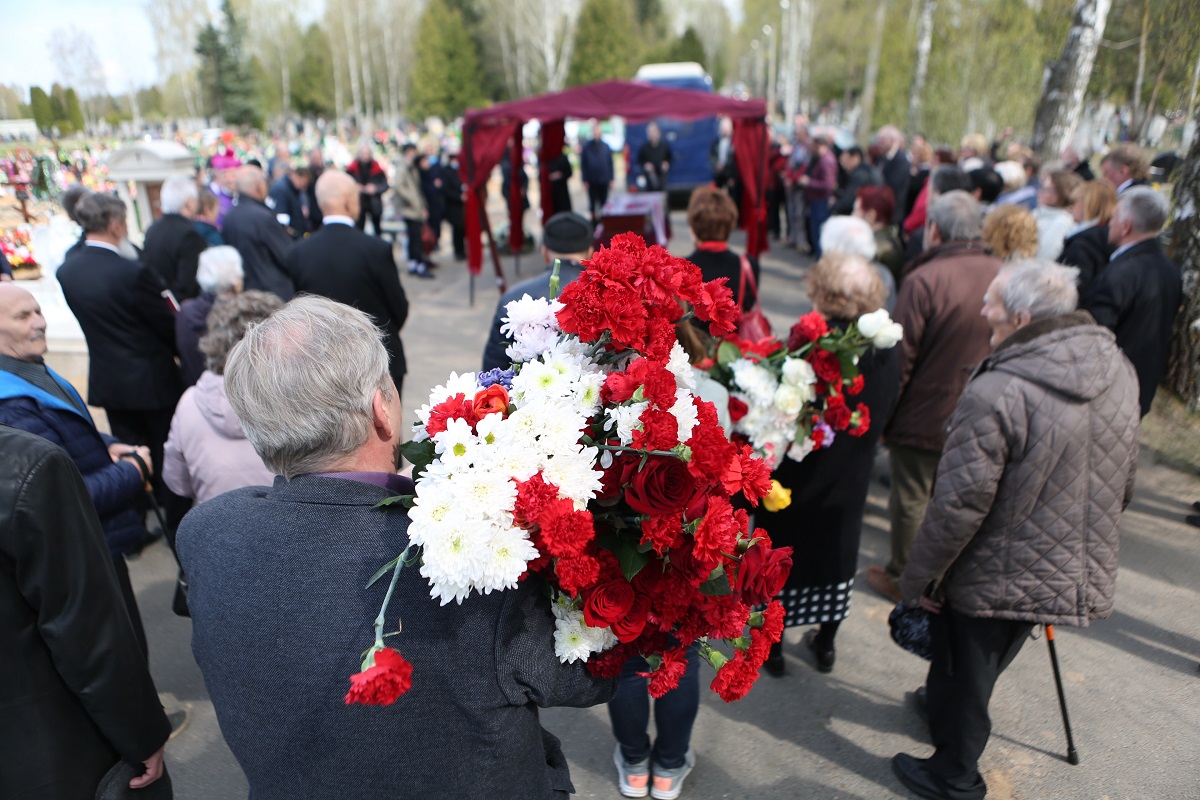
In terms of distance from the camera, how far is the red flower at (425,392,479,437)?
4.25 ft

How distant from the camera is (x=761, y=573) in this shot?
1.40m

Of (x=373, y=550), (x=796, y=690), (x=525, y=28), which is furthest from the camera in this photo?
(x=525, y=28)

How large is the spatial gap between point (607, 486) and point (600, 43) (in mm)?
44990

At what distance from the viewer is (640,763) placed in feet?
8.99

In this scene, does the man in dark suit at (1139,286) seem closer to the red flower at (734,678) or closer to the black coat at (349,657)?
the red flower at (734,678)

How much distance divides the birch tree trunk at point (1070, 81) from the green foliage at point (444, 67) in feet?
142

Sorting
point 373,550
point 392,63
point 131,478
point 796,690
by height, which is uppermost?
point 392,63

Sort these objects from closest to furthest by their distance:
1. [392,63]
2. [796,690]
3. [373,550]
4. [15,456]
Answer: [373,550] → [15,456] → [796,690] → [392,63]

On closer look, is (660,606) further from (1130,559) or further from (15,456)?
(1130,559)

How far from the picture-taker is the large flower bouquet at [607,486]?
1.18 m

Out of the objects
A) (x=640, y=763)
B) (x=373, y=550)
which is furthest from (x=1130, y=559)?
(x=373, y=550)

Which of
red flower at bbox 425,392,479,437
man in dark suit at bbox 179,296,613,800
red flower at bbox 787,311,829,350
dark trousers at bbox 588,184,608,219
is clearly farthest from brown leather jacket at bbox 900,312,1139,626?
dark trousers at bbox 588,184,608,219

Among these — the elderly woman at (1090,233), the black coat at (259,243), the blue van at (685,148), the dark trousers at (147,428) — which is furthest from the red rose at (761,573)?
the blue van at (685,148)

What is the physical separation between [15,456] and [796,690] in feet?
9.91
